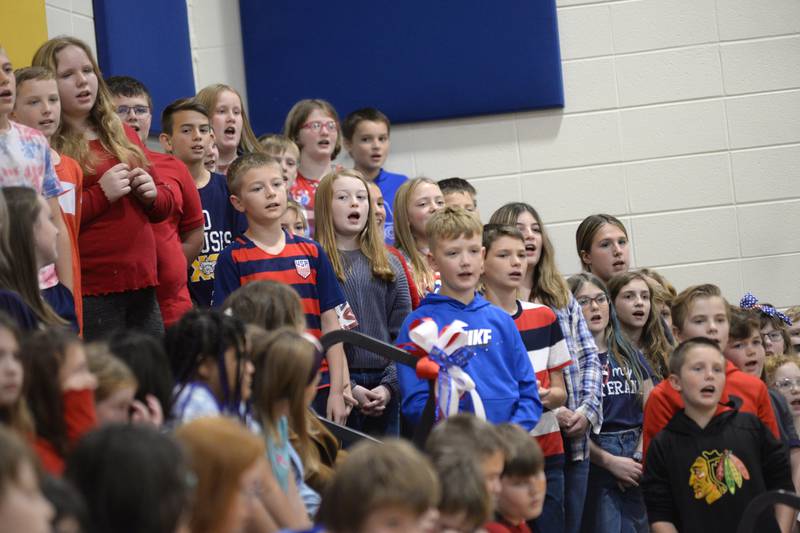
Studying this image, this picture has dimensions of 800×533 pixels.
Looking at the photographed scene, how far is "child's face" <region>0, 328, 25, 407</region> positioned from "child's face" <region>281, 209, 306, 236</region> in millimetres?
2695

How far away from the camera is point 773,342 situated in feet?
18.7

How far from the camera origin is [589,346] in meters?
4.74

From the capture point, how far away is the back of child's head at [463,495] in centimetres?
263

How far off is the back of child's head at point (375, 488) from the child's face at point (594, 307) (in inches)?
114

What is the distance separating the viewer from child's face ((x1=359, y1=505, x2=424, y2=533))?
84.7 inches

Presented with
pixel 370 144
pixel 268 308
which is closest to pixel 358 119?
pixel 370 144

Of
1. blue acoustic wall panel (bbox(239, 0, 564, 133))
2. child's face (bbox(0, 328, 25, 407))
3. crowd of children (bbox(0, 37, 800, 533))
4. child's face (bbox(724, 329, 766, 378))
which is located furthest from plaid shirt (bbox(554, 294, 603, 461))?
child's face (bbox(0, 328, 25, 407))

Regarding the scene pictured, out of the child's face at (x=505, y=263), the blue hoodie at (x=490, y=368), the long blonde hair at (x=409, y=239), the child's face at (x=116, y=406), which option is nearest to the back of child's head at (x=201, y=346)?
the child's face at (x=116, y=406)

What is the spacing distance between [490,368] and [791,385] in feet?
6.62

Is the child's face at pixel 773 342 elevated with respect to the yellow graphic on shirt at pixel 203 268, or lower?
lower

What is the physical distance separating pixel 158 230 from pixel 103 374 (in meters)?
1.97

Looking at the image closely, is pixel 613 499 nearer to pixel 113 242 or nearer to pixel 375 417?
pixel 375 417

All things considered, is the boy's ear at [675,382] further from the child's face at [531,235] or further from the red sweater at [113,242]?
the red sweater at [113,242]

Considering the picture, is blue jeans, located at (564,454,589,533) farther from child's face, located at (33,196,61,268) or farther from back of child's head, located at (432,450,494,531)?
child's face, located at (33,196,61,268)
